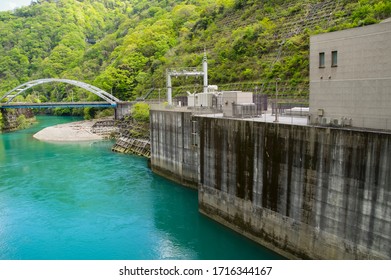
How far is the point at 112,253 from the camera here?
20.5 metres

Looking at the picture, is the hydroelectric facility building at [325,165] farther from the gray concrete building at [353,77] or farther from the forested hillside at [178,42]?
the forested hillside at [178,42]

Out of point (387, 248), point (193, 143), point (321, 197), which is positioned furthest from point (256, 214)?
point (193, 143)

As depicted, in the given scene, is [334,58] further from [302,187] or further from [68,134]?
[68,134]

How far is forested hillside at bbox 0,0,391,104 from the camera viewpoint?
160 feet

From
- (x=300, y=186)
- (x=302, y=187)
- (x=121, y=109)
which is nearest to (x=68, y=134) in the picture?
(x=121, y=109)

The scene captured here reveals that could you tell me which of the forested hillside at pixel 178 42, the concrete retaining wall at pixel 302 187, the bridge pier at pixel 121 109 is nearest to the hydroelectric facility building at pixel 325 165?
the concrete retaining wall at pixel 302 187

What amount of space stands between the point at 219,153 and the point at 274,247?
7.22 metres

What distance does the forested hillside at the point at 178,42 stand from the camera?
4866 centimetres

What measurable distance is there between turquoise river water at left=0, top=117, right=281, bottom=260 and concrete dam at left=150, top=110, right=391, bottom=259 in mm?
1883

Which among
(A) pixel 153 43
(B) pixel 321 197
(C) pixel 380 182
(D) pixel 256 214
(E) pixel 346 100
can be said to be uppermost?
(A) pixel 153 43

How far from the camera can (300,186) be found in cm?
1769

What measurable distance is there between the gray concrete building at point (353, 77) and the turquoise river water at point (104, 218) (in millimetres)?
8755

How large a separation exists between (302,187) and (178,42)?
258ft

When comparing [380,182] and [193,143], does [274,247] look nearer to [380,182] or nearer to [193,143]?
[380,182]
